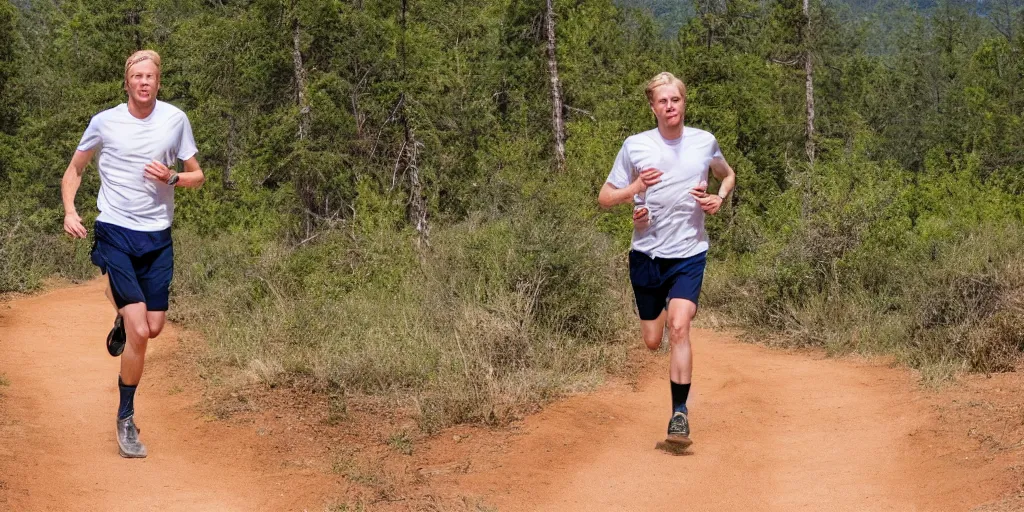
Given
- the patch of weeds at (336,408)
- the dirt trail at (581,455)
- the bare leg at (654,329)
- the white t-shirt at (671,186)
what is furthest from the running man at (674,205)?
the patch of weeds at (336,408)

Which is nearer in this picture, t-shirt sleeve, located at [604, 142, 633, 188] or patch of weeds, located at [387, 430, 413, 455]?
t-shirt sleeve, located at [604, 142, 633, 188]

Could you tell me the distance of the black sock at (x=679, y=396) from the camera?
6414 millimetres

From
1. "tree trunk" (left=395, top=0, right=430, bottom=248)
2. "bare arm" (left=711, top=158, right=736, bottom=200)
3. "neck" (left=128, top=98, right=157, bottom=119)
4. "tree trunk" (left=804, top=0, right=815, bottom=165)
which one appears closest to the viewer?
"neck" (left=128, top=98, right=157, bottom=119)

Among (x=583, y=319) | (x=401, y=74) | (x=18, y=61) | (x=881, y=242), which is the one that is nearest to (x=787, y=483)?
(x=583, y=319)

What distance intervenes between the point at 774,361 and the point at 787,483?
4.27m

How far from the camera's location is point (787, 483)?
19.7ft

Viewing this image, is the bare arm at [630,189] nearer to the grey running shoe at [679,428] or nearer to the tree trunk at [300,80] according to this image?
the grey running shoe at [679,428]

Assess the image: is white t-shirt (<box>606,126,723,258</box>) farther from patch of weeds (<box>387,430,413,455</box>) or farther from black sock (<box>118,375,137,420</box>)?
black sock (<box>118,375,137,420</box>)

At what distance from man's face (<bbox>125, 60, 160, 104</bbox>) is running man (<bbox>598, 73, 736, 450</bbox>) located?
2.81m

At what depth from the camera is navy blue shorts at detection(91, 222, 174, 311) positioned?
6.12 meters

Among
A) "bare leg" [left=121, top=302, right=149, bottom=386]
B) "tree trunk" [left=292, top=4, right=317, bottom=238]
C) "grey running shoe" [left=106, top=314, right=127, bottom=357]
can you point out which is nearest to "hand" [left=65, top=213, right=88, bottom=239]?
"bare leg" [left=121, top=302, right=149, bottom=386]

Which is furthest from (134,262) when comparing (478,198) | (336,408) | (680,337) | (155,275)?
(478,198)

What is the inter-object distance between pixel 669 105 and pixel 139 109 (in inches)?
126

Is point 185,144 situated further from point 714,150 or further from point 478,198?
point 478,198
